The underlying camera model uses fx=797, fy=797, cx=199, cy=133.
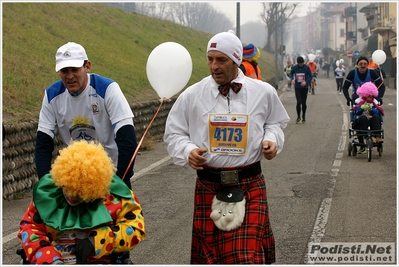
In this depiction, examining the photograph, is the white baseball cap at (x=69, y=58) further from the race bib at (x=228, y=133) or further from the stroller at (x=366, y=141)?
the stroller at (x=366, y=141)

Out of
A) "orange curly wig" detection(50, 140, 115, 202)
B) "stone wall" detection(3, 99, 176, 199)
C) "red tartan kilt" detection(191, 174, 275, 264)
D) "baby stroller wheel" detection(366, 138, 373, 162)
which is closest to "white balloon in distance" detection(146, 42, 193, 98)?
"red tartan kilt" detection(191, 174, 275, 264)

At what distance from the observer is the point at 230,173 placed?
197 inches

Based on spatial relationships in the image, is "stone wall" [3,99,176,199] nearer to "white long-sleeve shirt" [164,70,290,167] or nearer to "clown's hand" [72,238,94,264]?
"white long-sleeve shirt" [164,70,290,167]

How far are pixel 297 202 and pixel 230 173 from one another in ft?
15.9

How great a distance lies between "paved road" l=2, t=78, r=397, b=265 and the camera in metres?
7.59

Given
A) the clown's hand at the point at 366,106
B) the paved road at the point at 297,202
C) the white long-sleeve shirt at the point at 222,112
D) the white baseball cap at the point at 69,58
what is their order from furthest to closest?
the clown's hand at the point at 366,106, the paved road at the point at 297,202, the white baseball cap at the point at 69,58, the white long-sleeve shirt at the point at 222,112

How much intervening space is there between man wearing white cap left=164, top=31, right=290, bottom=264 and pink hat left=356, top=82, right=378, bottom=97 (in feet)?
29.2

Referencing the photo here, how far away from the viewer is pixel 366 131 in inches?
550

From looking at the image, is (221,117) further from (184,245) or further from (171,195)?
(171,195)

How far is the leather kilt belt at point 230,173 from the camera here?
16.4ft

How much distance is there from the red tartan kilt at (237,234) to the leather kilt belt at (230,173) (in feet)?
0.11

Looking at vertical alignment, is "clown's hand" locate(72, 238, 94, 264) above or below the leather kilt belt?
below

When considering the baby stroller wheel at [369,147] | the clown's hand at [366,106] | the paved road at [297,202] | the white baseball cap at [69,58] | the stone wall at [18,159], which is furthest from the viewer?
the clown's hand at [366,106]

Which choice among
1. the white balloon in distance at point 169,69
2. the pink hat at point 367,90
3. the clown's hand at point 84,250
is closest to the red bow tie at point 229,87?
the clown's hand at point 84,250
